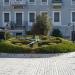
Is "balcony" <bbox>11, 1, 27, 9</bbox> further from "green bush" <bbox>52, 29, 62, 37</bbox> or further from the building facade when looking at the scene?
"green bush" <bbox>52, 29, 62, 37</bbox>

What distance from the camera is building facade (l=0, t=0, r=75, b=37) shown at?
53.4 meters

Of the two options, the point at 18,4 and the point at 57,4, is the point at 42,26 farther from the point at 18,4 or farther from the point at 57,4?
the point at 18,4

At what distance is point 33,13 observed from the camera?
177ft

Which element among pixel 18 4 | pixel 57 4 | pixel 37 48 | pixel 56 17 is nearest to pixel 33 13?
pixel 18 4

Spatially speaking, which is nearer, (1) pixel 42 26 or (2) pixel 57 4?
(1) pixel 42 26

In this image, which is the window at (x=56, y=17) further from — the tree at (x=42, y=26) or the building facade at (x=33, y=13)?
the tree at (x=42, y=26)

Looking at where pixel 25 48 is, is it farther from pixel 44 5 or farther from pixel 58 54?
pixel 44 5

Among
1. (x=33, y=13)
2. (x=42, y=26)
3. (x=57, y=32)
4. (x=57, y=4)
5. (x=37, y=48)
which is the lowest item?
(x=37, y=48)

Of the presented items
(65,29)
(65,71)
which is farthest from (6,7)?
(65,71)

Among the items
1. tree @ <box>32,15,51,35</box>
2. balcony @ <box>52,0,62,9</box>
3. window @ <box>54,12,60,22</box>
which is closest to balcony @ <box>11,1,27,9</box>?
balcony @ <box>52,0,62,9</box>

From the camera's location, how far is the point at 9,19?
54.2 meters

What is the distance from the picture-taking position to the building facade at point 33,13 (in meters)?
53.4

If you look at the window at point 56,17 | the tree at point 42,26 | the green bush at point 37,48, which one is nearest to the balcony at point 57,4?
the window at point 56,17

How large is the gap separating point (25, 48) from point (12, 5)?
27177 mm
